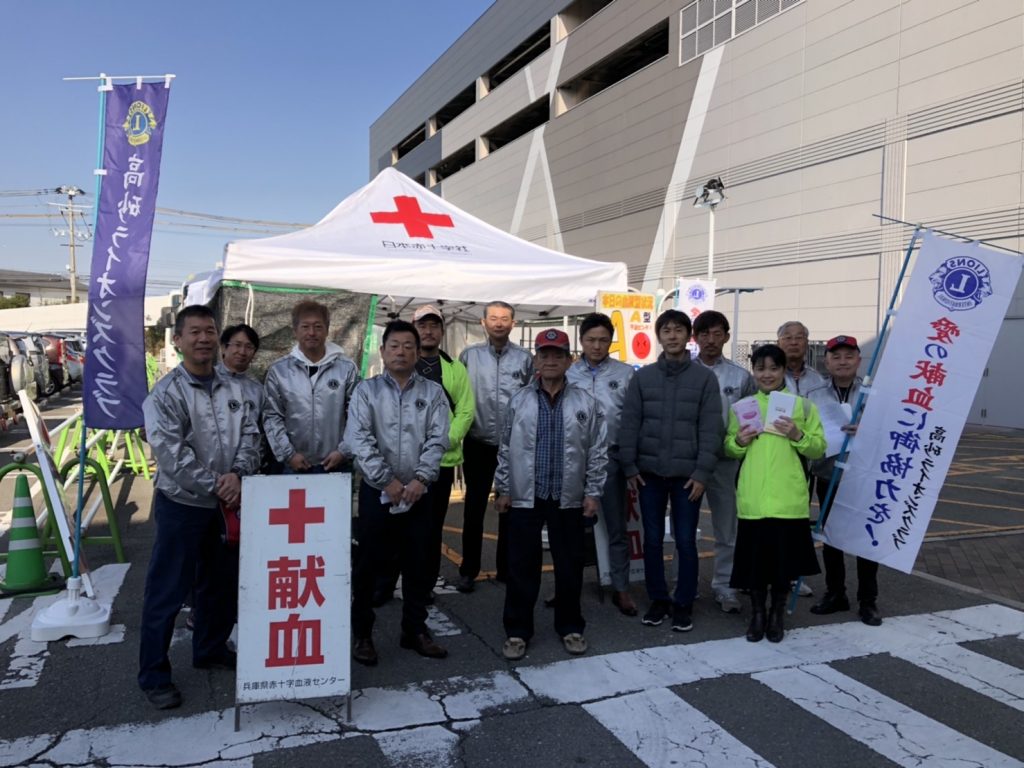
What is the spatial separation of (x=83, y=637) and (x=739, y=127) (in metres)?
22.7

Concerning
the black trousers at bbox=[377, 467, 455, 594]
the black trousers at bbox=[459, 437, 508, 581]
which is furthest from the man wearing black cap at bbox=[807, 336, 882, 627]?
the black trousers at bbox=[377, 467, 455, 594]

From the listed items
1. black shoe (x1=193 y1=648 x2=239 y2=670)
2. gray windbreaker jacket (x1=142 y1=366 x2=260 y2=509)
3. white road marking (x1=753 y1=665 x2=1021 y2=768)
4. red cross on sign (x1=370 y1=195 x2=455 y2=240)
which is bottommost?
white road marking (x1=753 y1=665 x2=1021 y2=768)

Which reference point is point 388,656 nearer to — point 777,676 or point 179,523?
point 179,523

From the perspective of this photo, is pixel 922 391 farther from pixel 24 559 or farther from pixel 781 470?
pixel 24 559

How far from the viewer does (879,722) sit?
347 cm

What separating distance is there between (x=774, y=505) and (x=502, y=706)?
203 centimetres

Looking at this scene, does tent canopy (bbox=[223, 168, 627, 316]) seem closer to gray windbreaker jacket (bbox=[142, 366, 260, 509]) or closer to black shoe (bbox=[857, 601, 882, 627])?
gray windbreaker jacket (bbox=[142, 366, 260, 509])

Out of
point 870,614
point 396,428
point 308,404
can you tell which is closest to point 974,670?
point 870,614

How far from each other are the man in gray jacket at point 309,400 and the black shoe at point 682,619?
7.54 feet

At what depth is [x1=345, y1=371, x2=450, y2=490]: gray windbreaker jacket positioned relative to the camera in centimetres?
384

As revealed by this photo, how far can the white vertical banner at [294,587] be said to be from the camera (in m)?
3.28

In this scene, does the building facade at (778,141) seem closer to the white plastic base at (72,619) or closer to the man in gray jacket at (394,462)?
the man in gray jacket at (394,462)


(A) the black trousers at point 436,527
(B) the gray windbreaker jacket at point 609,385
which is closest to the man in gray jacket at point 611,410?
(B) the gray windbreaker jacket at point 609,385

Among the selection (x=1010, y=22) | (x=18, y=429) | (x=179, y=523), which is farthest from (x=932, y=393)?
(x=18, y=429)
